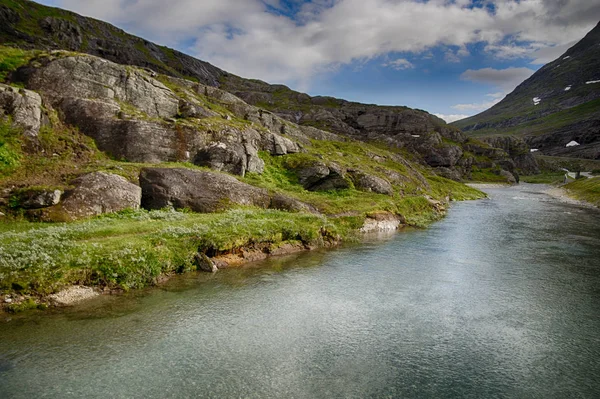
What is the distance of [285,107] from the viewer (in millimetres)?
185875

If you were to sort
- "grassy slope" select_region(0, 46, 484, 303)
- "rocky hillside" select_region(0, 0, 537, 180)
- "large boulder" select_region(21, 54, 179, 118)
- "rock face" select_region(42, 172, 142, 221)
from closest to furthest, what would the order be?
"grassy slope" select_region(0, 46, 484, 303) < "rock face" select_region(42, 172, 142, 221) < "large boulder" select_region(21, 54, 179, 118) < "rocky hillside" select_region(0, 0, 537, 180)

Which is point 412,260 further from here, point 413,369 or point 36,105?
point 36,105

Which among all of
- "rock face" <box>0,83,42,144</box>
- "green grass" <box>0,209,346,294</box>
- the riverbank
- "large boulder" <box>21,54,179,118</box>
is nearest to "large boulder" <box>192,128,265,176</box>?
"large boulder" <box>21,54,179,118</box>

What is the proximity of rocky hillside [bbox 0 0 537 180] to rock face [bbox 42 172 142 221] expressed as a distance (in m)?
119

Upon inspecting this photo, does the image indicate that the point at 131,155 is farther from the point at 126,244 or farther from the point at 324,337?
the point at 324,337

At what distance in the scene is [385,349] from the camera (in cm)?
1831

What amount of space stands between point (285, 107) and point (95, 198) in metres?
158

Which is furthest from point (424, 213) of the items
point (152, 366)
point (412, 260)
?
point (152, 366)

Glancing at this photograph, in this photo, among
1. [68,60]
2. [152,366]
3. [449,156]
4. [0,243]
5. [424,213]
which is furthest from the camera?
[449,156]

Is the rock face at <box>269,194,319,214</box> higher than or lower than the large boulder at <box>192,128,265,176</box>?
lower

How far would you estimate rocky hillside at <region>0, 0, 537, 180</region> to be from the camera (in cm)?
14225

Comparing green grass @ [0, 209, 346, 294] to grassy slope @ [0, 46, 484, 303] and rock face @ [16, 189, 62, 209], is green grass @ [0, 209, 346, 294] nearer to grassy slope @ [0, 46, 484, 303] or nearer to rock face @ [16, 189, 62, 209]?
grassy slope @ [0, 46, 484, 303]

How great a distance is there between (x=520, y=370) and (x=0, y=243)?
1195 inches

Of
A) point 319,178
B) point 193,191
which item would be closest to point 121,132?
point 193,191
